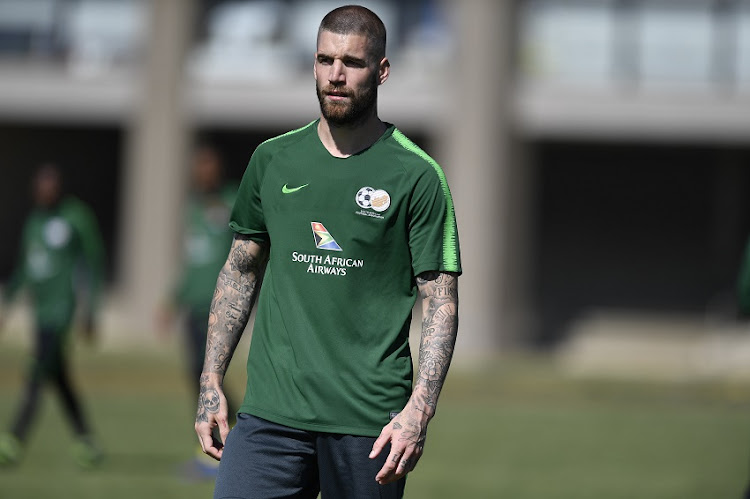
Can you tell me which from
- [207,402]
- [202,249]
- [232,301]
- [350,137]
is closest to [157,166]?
[202,249]

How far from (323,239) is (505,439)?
31.8 feet

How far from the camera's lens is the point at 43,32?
87.7 feet

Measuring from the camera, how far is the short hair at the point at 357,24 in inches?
173

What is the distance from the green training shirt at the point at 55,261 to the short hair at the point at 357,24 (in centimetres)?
713

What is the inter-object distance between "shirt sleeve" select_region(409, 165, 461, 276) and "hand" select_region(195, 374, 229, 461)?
0.85m

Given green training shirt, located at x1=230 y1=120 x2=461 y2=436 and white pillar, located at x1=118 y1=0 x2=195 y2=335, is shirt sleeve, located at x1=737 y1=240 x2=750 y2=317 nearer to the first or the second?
green training shirt, located at x1=230 y1=120 x2=461 y2=436

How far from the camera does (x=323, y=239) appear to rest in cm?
448

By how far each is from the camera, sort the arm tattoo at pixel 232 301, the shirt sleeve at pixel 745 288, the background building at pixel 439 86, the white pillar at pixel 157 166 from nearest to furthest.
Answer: the arm tattoo at pixel 232 301, the shirt sleeve at pixel 745 288, the background building at pixel 439 86, the white pillar at pixel 157 166

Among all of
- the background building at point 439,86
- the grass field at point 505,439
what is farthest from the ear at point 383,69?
the background building at point 439,86

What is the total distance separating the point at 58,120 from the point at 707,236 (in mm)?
14890

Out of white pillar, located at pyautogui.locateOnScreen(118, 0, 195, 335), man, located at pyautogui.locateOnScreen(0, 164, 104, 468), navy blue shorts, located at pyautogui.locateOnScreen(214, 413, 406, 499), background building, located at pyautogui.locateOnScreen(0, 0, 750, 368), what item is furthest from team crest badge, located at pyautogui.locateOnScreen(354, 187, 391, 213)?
white pillar, located at pyautogui.locateOnScreen(118, 0, 195, 335)

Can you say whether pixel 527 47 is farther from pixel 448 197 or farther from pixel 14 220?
pixel 448 197

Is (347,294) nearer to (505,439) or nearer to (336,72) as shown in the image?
(336,72)

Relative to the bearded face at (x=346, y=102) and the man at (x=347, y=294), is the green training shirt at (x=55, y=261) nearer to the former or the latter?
the man at (x=347, y=294)
